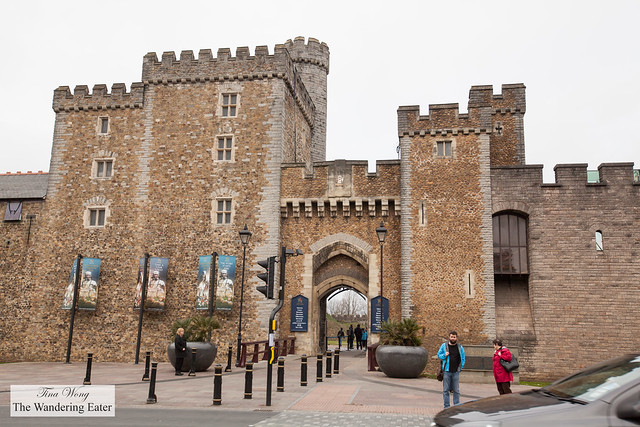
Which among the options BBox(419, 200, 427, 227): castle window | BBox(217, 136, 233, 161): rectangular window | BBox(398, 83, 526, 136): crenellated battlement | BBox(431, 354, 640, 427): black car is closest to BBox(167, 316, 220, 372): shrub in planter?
BBox(217, 136, 233, 161): rectangular window

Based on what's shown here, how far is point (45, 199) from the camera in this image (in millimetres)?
25594

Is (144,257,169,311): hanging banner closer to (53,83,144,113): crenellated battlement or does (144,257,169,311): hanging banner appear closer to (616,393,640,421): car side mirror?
(53,83,144,113): crenellated battlement

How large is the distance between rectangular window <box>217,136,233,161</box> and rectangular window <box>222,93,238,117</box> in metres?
1.16

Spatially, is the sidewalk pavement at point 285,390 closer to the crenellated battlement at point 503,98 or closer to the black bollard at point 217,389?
the black bollard at point 217,389

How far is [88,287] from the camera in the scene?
23.8m

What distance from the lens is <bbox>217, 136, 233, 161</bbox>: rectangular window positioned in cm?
2467

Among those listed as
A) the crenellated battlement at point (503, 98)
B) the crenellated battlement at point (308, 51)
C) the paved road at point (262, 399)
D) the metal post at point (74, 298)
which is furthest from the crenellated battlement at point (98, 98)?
the crenellated battlement at point (503, 98)

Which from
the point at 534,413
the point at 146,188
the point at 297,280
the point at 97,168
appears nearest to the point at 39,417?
the point at 534,413

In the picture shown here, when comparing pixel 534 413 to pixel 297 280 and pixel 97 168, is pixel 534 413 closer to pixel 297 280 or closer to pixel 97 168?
pixel 297 280

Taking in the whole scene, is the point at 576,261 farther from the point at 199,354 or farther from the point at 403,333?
the point at 199,354

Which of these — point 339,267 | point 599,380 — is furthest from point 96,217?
point 599,380

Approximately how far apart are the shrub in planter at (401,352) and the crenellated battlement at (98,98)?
16.5 m

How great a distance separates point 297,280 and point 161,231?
6.43 meters

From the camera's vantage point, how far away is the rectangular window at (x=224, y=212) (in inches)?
945
